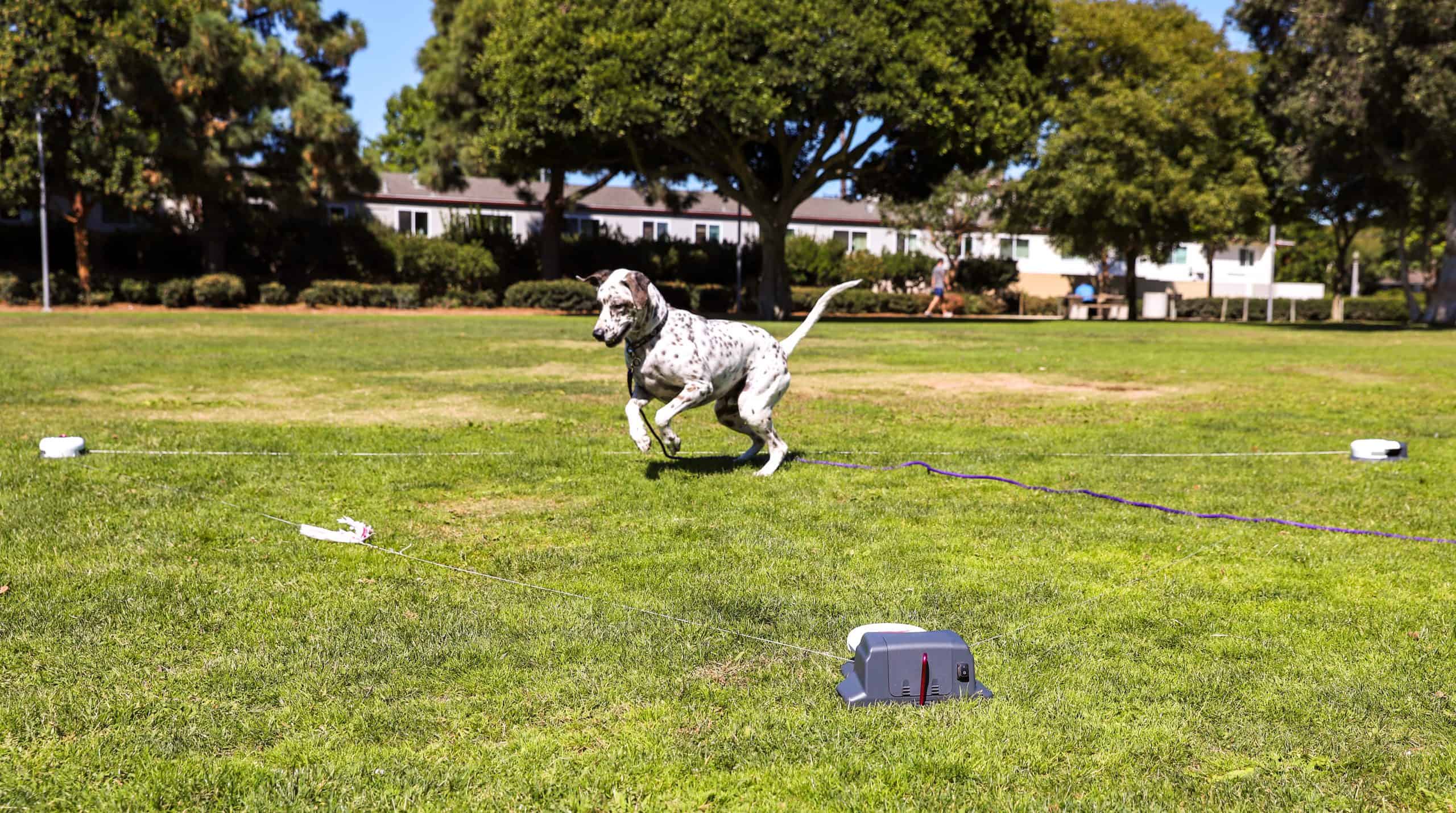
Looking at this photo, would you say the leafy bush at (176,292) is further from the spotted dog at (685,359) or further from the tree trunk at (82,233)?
the spotted dog at (685,359)

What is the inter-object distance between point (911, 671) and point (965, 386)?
424 inches

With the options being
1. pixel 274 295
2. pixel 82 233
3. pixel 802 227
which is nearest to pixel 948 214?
pixel 802 227

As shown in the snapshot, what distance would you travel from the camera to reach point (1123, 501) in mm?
6809

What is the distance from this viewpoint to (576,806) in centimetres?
293

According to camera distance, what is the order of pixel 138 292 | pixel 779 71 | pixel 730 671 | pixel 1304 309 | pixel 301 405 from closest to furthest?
pixel 730 671 → pixel 301 405 → pixel 779 71 → pixel 138 292 → pixel 1304 309

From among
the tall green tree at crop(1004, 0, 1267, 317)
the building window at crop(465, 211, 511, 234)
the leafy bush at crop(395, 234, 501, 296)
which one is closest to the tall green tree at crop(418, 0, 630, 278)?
the building window at crop(465, 211, 511, 234)

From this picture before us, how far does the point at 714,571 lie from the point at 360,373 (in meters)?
10.6

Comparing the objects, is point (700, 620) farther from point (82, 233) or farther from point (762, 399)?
point (82, 233)

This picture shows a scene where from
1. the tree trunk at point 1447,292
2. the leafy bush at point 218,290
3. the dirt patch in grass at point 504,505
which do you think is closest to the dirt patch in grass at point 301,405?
the dirt patch in grass at point 504,505

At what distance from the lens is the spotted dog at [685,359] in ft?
21.4

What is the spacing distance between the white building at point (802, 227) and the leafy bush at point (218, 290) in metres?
16.7

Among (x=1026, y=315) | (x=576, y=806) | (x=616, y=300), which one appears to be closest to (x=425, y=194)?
(x=1026, y=315)

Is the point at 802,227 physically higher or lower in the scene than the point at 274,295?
higher

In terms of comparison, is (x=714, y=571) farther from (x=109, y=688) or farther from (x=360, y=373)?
(x=360, y=373)
